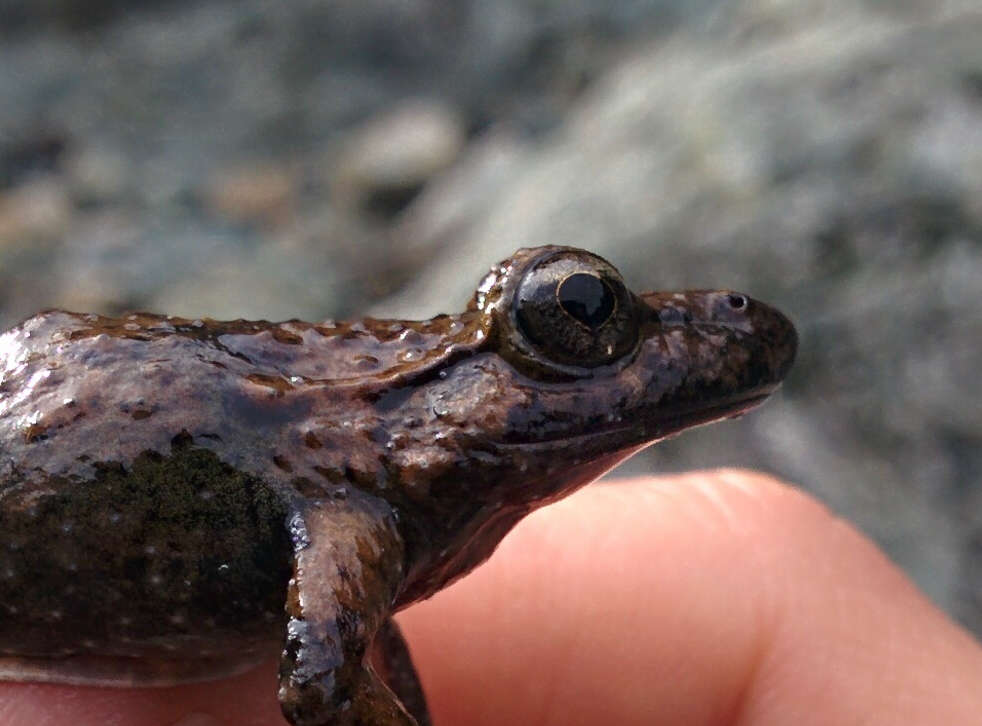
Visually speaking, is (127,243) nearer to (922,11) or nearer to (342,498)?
(922,11)

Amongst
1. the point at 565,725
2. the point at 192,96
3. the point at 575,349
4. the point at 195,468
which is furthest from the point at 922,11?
the point at 192,96

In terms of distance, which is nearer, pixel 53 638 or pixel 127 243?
pixel 53 638

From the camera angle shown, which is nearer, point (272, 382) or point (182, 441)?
point (182, 441)

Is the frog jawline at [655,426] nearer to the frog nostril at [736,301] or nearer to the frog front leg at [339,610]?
the frog nostril at [736,301]

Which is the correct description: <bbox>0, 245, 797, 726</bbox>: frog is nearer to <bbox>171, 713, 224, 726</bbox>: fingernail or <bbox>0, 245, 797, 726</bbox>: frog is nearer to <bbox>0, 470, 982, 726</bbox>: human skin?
<bbox>171, 713, 224, 726</bbox>: fingernail

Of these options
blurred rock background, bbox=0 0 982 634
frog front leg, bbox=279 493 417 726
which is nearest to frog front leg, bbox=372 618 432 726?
frog front leg, bbox=279 493 417 726

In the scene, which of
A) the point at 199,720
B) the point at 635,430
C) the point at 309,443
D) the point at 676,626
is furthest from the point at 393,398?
the point at 676,626

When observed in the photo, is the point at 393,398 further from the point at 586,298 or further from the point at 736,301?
the point at 736,301

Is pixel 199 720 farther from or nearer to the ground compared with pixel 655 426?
nearer to the ground
